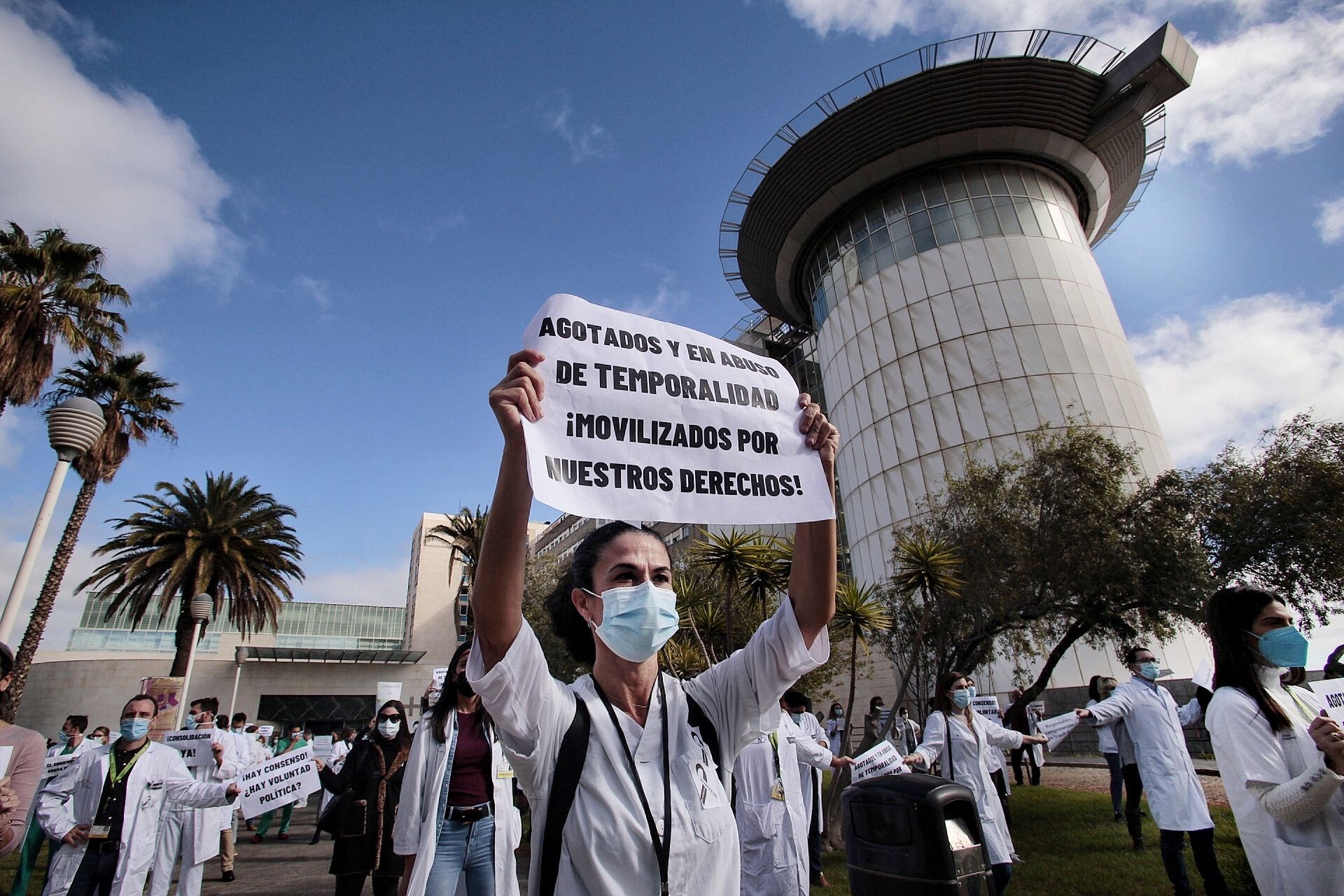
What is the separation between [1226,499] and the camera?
18.4m

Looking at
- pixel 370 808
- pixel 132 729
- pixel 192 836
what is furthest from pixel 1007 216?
pixel 132 729

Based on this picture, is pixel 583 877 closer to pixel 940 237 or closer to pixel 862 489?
pixel 862 489

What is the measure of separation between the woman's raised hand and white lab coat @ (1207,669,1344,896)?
358cm

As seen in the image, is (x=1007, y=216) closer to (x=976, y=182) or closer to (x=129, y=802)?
(x=976, y=182)

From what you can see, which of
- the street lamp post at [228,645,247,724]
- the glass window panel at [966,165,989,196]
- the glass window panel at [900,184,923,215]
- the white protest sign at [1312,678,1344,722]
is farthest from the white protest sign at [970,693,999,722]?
the street lamp post at [228,645,247,724]

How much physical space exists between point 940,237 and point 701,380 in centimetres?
3706

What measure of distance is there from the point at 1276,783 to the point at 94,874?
7.71 m

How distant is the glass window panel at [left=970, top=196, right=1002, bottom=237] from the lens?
35.0 meters

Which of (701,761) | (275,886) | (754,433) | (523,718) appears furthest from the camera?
(275,886)

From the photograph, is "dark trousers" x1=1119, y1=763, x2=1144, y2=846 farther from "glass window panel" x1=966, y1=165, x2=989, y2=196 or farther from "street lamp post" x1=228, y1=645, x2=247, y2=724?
"street lamp post" x1=228, y1=645, x2=247, y2=724

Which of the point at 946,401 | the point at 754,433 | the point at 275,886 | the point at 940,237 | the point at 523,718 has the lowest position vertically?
the point at 275,886

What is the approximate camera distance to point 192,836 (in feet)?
24.7

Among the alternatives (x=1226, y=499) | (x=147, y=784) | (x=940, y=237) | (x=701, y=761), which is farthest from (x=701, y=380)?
(x=940, y=237)

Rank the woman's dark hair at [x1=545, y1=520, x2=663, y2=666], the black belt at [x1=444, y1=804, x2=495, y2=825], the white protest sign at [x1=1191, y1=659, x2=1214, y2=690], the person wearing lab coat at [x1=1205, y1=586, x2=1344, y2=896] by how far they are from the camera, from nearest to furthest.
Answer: the woman's dark hair at [x1=545, y1=520, x2=663, y2=666], the person wearing lab coat at [x1=1205, y1=586, x2=1344, y2=896], the white protest sign at [x1=1191, y1=659, x2=1214, y2=690], the black belt at [x1=444, y1=804, x2=495, y2=825]
